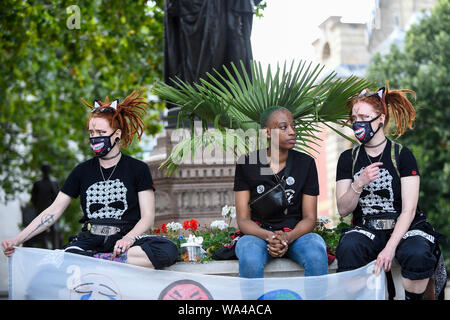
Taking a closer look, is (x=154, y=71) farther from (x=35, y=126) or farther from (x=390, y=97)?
(x=390, y=97)

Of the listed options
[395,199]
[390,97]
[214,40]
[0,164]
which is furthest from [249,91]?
[0,164]

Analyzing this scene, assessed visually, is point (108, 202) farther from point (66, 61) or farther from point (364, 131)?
point (66, 61)

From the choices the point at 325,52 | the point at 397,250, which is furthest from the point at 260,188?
the point at 325,52

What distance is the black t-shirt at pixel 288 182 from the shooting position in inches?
200

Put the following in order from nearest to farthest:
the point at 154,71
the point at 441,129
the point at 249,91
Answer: the point at 249,91, the point at 154,71, the point at 441,129

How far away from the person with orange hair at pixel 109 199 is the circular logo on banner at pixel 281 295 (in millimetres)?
735

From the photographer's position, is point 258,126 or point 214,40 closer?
point 258,126

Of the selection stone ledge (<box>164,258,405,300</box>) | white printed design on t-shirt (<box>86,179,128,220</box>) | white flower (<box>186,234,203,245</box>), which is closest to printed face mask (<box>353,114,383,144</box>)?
stone ledge (<box>164,258,405,300</box>)

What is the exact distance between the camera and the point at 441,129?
859 inches

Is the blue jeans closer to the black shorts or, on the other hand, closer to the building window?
the black shorts

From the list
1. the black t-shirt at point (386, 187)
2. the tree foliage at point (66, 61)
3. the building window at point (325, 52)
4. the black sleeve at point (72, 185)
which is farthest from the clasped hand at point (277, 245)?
the building window at point (325, 52)

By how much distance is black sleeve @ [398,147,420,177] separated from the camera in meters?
4.89

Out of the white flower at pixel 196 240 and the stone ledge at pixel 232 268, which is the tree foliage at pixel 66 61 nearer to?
the white flower at pixel 196 240
